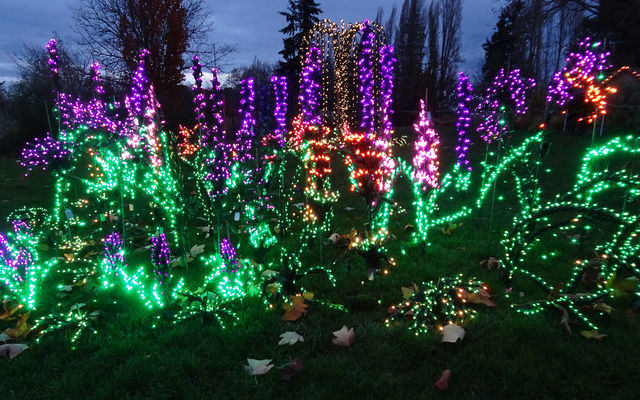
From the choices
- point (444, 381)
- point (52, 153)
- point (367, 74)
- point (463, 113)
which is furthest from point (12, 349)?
point (463, 113)

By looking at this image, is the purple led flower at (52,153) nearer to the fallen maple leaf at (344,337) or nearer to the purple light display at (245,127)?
the purple light display at (245,127)

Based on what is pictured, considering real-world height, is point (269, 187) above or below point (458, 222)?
above

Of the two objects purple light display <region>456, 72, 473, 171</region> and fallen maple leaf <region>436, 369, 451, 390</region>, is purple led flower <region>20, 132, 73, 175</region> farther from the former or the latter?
purple light display <region>456, 72, 473, 171</region>

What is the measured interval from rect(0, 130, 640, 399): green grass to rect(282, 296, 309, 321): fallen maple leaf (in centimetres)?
7

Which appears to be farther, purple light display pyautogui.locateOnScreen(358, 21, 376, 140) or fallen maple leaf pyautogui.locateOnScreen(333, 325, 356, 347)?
purple light display pyautogui.locateOnScreen(358, 21, 376, 140)

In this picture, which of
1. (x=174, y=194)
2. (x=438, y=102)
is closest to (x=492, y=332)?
(x=174, y=194)

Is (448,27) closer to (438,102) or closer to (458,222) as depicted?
(438,102)

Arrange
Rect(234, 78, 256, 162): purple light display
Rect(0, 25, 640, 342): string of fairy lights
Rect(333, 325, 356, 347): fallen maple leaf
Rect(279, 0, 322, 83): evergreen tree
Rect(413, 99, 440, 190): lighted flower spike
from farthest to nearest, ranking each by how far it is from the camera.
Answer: Rect(279, 0, 322, 83): evergreen tree
Rect(234, 78, 256, 162): purple light display
Rect(413, 99, 440, 190): lighted flower spike
Rect(0, 25, 640, 342): string of fairy lights
Rect(333, 325, 356, 347): fallen maple leaf

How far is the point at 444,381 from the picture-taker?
221 centimetres

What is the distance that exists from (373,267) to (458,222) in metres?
2.25

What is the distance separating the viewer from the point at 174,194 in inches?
144


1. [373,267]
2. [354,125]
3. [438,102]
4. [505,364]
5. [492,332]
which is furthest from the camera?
[438,102]

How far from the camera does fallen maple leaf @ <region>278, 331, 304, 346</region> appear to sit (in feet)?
8.72

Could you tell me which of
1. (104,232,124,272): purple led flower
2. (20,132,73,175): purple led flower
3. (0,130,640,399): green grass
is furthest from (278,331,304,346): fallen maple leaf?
(20,132,73,175): purple led flower
